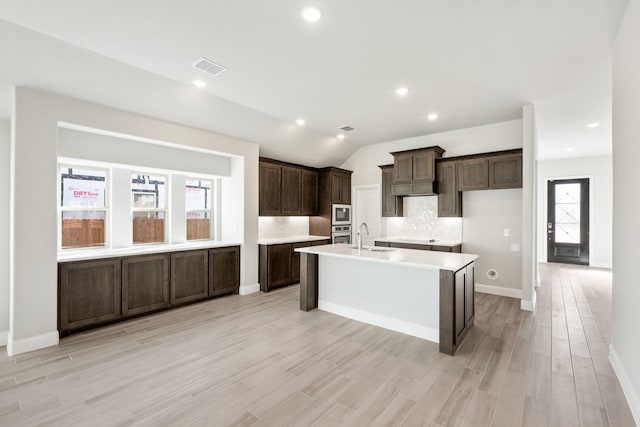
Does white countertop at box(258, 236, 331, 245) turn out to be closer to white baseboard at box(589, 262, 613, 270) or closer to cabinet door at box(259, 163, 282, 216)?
cabinet door at box(259, 163, 282, 216)

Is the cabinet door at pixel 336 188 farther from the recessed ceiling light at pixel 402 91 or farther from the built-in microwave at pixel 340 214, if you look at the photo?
the recessed ceiling light at pixel 402 91

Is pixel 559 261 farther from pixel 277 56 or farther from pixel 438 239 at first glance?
pixel 277 56

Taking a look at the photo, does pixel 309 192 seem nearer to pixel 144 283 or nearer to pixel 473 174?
pixel 473 174

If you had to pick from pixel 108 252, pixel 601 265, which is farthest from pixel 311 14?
pixel 601 265

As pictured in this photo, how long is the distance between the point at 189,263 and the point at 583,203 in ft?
32.1

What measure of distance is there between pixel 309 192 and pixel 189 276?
3201 mm

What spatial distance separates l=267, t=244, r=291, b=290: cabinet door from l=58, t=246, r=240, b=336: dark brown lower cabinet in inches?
23.9

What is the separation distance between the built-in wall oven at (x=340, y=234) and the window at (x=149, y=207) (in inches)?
137

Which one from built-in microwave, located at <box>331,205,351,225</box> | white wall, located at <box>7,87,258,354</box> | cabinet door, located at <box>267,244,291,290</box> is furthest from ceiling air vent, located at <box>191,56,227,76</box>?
built-in microwave, located at <box>331,205,351,225</box>

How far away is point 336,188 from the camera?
6930mm

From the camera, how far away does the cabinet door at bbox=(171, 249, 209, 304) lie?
446 centimetres

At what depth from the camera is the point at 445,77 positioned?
3502 mm

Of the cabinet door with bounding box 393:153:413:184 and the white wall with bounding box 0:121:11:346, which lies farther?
the cabinet door with bounding box 393:153:413:184

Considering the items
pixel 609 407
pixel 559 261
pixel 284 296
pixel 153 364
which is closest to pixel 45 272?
pixel 153 364
